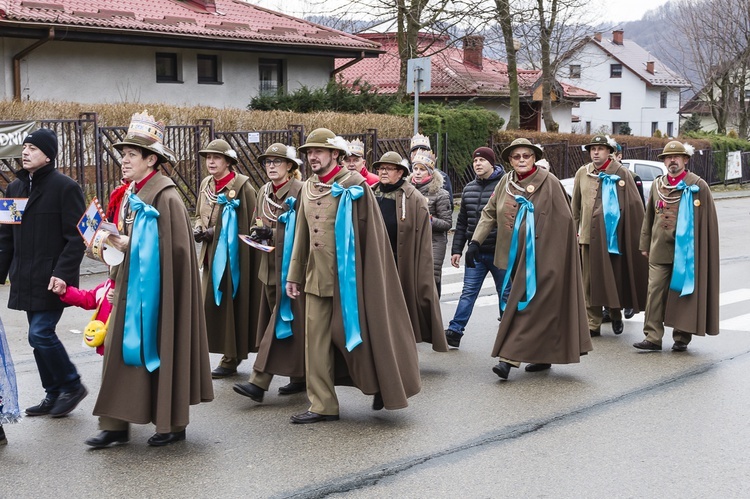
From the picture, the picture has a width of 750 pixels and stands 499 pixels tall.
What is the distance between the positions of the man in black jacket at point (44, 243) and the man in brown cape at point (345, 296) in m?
1.49

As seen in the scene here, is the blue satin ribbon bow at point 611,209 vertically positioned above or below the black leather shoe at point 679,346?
above

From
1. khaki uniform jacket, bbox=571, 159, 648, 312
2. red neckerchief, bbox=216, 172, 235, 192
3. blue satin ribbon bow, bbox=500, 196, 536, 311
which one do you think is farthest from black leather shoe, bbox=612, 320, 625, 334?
red neckerchief, bbox=216, 172, 235, 192

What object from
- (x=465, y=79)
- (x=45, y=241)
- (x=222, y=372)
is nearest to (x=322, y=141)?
(x=45, y=241)

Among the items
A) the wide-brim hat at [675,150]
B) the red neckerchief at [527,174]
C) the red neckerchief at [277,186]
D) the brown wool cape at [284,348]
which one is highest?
the wide-brim hat at [675,150]

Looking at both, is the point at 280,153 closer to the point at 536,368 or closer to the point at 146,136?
the point at 146,136

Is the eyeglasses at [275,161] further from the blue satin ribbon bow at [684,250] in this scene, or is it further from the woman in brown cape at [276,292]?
the blue satin ribbon bow at [684,250]

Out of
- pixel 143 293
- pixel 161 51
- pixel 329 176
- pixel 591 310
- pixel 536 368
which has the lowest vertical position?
pixel 536 368

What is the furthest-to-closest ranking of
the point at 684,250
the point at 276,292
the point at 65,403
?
the point at 684,250, the point at 276,292, the point at 65,403

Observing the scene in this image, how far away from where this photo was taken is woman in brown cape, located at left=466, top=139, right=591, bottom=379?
8016 millimetres

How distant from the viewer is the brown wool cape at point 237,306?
8.06m

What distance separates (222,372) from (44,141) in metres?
2.53

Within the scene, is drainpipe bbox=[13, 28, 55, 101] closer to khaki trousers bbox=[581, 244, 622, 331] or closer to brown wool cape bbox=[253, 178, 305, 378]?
khaki trousers bbox=[581, 244, 622, 331]

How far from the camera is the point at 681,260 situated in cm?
919

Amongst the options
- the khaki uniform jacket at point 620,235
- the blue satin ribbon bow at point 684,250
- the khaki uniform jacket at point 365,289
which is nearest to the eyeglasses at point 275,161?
the khaki uniform jacket at point 365,289
